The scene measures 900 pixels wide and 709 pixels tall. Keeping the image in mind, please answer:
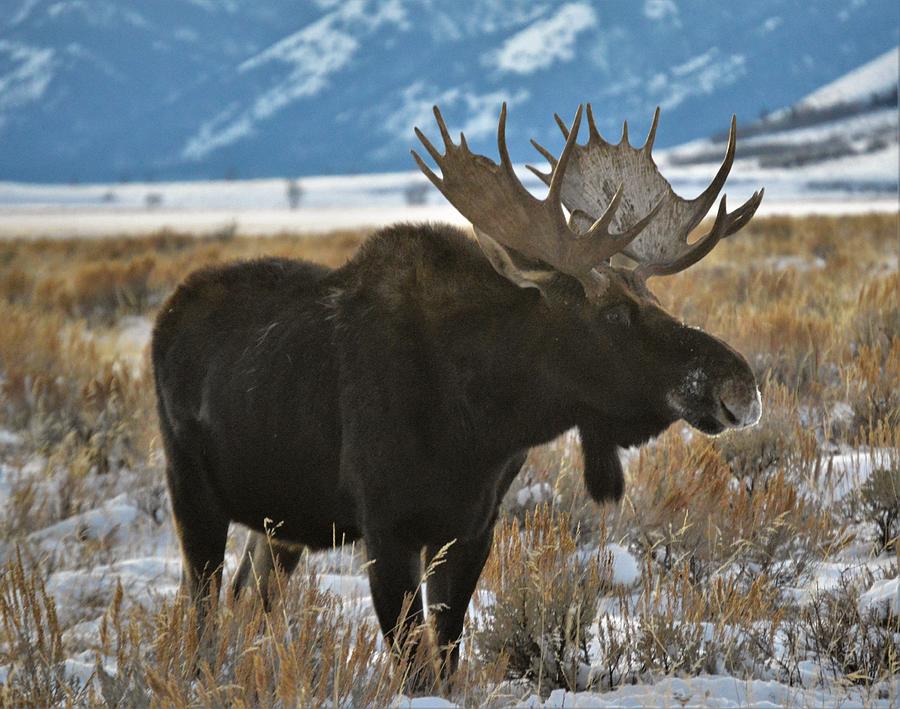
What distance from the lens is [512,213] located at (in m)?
3.38

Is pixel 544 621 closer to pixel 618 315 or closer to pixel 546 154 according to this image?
pixel 618 315

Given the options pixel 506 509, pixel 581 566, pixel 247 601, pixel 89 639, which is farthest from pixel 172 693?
pixel 506 509

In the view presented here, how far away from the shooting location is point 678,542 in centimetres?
455

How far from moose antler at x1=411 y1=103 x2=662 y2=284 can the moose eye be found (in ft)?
0.41

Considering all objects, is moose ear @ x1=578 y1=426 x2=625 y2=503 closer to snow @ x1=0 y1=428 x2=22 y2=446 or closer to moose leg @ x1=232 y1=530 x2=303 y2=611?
moose leg @ x1=232 y1=530 x2=303 y2=611

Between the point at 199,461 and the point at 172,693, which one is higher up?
the point at 199,461

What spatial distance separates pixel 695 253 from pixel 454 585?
130 cm

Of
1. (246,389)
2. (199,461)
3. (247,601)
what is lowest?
(247,601)

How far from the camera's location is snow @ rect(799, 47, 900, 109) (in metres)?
126

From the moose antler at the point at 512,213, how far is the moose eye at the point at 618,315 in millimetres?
124

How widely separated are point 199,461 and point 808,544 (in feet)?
8.00

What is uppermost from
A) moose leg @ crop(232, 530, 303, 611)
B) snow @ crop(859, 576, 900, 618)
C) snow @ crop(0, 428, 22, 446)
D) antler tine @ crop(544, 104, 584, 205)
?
antler tine @ crop(544, 104, 584, 205)

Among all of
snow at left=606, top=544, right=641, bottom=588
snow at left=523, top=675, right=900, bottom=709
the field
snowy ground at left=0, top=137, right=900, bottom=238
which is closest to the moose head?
the field

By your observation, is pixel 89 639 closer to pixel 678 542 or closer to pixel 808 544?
pixel 678 542
